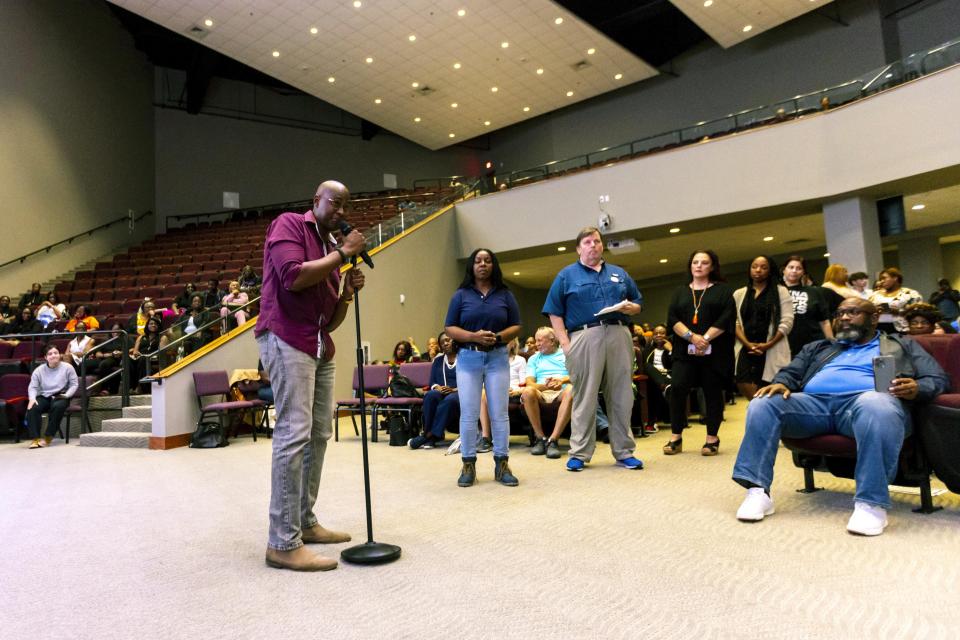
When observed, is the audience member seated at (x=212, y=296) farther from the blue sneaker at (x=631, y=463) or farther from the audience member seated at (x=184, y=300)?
the blue sneaker at (x=631, y=463)

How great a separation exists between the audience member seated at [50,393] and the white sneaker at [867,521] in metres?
8.35

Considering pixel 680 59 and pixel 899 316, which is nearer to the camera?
pixel 899 316

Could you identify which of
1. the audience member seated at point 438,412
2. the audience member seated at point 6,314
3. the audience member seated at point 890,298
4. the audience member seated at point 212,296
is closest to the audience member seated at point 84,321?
the audience member seated at point 6,314

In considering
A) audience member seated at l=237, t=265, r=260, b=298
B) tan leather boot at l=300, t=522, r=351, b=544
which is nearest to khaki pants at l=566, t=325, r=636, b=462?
tan leather boot at l=300, t=522, r=351, b=544

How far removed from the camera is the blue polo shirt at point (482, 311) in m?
3.97

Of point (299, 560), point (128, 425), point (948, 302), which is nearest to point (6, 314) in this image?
point (128, 425)

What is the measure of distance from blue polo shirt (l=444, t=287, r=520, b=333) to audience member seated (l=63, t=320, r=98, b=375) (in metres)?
6.67

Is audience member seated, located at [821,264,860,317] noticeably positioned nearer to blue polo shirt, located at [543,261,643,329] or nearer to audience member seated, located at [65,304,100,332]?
blue polo shirt, located at [543,261,643,329]

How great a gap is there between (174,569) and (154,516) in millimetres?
1203

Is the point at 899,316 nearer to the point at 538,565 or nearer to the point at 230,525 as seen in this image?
the point at 538,565

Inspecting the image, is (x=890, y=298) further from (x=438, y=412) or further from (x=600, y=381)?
(x=438, y=412)

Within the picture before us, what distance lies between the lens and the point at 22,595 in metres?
2.23

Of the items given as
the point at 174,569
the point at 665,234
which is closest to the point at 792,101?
the point at 665,234

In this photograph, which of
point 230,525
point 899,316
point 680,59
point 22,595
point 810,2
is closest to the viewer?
point 22,595
